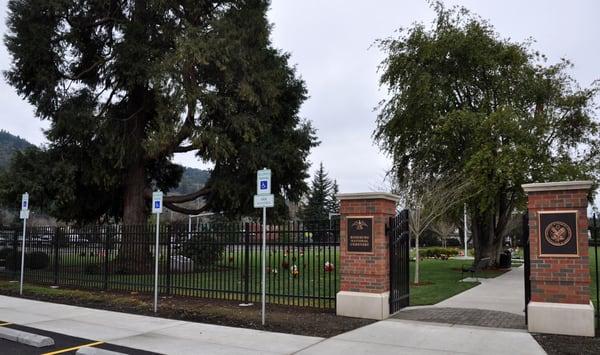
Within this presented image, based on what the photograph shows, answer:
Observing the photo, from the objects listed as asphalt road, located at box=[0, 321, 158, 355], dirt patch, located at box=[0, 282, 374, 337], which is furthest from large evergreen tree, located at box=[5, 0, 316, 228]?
asphalt road, located at box=[0, 321, 158, 355]

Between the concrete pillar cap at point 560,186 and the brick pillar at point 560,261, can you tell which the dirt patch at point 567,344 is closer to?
the brick pillar at point 560,261

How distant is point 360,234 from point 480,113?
14429 mm

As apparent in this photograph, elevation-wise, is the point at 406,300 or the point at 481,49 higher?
the point at 481,49

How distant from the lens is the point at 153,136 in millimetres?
20188

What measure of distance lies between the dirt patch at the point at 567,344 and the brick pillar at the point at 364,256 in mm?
2968

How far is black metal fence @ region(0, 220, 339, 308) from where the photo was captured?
1206cm

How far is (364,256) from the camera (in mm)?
10602

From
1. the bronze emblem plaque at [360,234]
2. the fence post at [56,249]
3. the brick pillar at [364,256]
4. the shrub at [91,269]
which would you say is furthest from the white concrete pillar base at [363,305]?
the fence post at [56,249]

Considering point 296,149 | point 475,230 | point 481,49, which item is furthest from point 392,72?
point 475,230

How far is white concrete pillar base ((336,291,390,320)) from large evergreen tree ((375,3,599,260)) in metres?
Answer: 12.7

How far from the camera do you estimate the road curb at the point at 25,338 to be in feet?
27.0

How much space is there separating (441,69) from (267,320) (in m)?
17.8

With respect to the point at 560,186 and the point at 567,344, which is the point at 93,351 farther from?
the point at 560,186

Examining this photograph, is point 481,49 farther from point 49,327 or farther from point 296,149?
point 49,327
